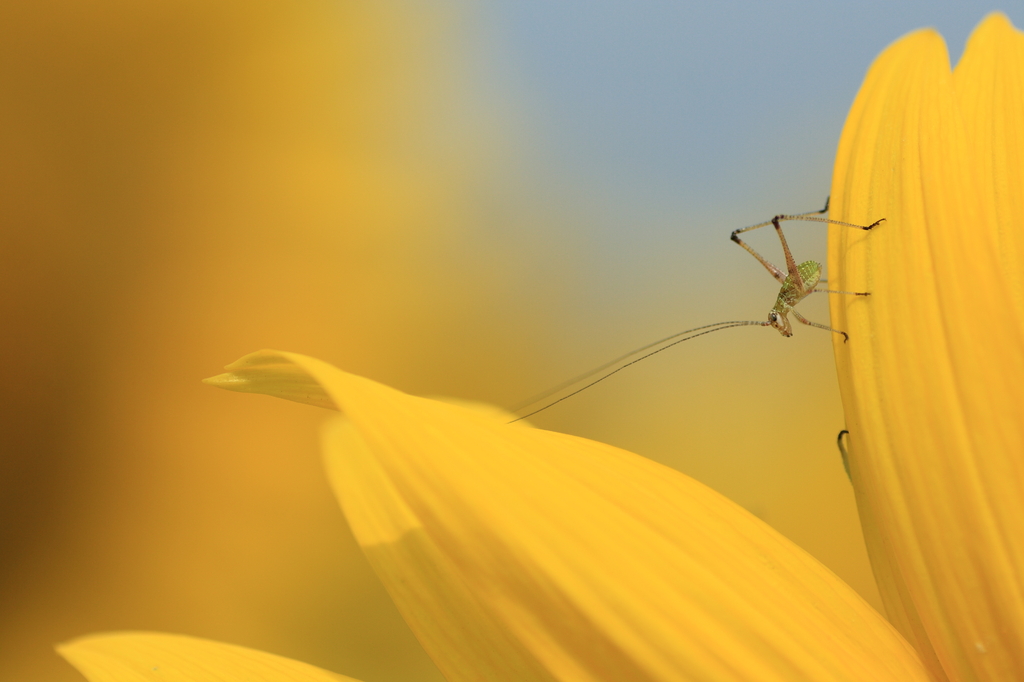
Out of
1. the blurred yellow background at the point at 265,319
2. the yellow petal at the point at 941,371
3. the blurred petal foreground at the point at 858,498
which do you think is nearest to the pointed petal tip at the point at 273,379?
the blurred petal foreground at the point at 858,498

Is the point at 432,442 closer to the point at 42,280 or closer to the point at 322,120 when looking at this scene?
the point at 42,280

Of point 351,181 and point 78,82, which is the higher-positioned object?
point 78,82

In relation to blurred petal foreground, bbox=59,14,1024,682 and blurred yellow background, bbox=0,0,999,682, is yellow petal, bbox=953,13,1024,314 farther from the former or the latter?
blurred yellow background, bbox=0,0,999,682

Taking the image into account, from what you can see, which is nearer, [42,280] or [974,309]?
[974,309]

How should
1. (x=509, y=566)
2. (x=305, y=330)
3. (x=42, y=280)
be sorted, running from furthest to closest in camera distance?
(x=305, y=330)
(x=42, y=280)
(x=509, y=566)

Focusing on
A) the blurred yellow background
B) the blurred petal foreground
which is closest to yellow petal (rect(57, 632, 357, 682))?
the blurred petal foreground

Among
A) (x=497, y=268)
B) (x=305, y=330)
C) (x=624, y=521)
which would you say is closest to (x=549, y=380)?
(x=497, y=268)
